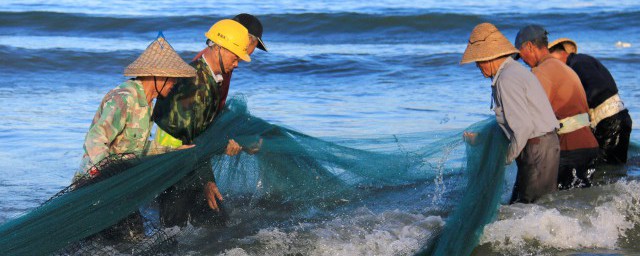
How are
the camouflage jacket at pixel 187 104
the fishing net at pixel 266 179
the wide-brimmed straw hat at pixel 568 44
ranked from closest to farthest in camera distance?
the fishing net at pixel 266 179, the camouflage jacket at pixel 187 104, the wide-brimmed straw hat at pixel 568 44

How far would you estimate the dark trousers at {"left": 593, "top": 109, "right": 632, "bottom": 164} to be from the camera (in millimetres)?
7773

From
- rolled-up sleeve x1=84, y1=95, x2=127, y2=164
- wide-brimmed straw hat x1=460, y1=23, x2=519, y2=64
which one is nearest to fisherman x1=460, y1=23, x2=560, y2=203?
wide-brimmed straw hat x1=460, y1=23, x2=519, y2=64

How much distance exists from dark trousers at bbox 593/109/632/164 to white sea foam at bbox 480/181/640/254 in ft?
4.85

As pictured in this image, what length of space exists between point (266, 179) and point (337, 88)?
8.30m

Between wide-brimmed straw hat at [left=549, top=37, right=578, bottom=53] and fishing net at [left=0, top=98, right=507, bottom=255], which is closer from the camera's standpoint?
fishing net at [left=0, top=98, right=507, bottom=255]

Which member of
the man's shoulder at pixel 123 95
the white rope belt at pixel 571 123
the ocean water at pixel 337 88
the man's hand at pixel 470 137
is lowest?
the ocean water at pixel 337 88

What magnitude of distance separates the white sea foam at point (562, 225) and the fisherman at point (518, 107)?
0.85ft

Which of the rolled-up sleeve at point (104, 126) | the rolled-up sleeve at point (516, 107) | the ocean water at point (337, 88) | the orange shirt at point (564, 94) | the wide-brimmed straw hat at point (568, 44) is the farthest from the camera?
the wide-brimmed straw hat at point (568, 44)

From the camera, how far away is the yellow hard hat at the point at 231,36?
5.26 m

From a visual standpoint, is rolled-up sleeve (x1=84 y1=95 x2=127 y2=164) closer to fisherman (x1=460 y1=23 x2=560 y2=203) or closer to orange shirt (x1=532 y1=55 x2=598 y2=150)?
fisherman (x1=460 y1=23 x2=560 y2=203)

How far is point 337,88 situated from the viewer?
1398 cm

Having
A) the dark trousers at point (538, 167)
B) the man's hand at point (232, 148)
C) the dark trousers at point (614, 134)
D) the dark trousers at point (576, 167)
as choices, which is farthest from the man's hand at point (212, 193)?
the dark trousers at point (614, 134)

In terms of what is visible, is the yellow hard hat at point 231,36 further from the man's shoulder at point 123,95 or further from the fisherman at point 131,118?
the man's shoulder at point 123,95

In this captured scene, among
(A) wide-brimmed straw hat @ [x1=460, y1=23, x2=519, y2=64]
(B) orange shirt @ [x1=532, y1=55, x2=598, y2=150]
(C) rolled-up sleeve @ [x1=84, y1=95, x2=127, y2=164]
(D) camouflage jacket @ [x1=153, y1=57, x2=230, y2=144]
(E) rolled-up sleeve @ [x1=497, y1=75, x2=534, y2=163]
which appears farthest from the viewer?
(B) orange shirt @ [x1=532, y1=55, x2=598, y2=150]
